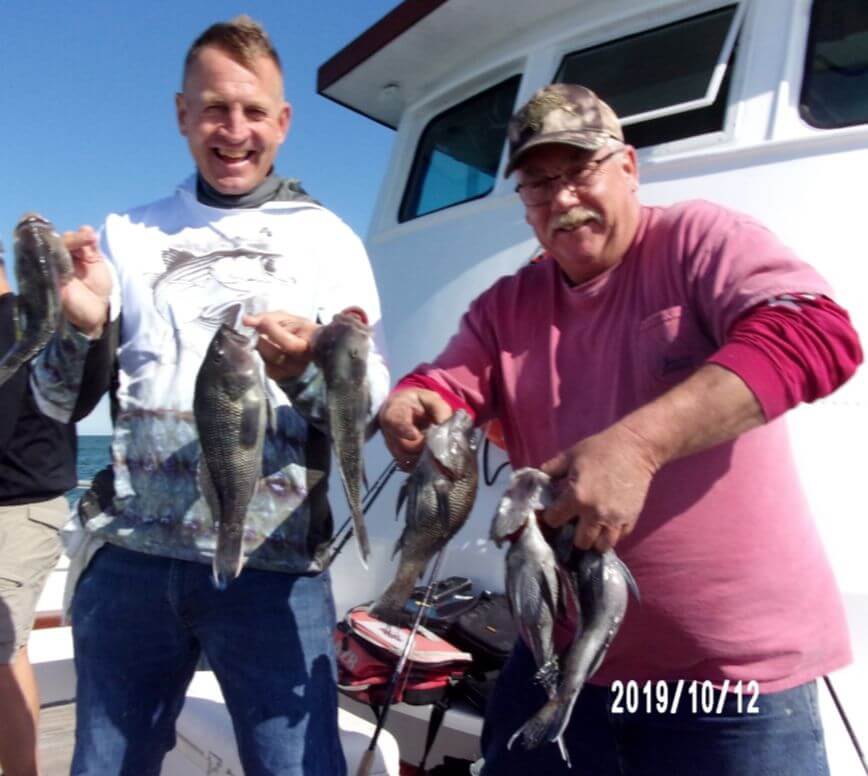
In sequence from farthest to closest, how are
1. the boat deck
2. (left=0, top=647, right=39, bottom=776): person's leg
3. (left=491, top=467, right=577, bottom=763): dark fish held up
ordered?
1. the boat deck
2. (left=0, top=647, right=39, bottom=776): person's leg
3. (left=491, top=467, right=577, bottom=763): dark fish held up

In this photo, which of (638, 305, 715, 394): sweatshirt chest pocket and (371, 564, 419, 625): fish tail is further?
(371, 564, 419, 625): fish tail

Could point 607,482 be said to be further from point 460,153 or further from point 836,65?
point 460,153

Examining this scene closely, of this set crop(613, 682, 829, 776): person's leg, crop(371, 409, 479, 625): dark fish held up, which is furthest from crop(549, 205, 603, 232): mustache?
crop(613, 682, 829, 776): person's leg

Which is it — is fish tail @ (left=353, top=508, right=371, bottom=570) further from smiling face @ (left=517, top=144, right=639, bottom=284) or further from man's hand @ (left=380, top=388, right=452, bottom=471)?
smiling face @ (left=517, top=144, right=639, bottom=284)

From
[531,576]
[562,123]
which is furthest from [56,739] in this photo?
[562,123]

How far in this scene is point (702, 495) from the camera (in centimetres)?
206

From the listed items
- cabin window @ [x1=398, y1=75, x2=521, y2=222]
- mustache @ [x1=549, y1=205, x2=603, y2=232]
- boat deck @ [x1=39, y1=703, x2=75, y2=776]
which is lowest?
boat deck @ [x1=39, y1=703, x2=75, y2=776]

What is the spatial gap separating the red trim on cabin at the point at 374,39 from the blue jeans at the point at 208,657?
4.46 metres

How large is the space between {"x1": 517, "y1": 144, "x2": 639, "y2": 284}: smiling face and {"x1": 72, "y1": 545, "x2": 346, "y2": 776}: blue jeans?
123cm

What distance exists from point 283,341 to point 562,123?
1.01 metres

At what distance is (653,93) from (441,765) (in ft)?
13.5

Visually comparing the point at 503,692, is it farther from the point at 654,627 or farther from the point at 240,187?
the point at 240,187

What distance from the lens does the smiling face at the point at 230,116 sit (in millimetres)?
2318

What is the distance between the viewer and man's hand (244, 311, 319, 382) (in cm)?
217
